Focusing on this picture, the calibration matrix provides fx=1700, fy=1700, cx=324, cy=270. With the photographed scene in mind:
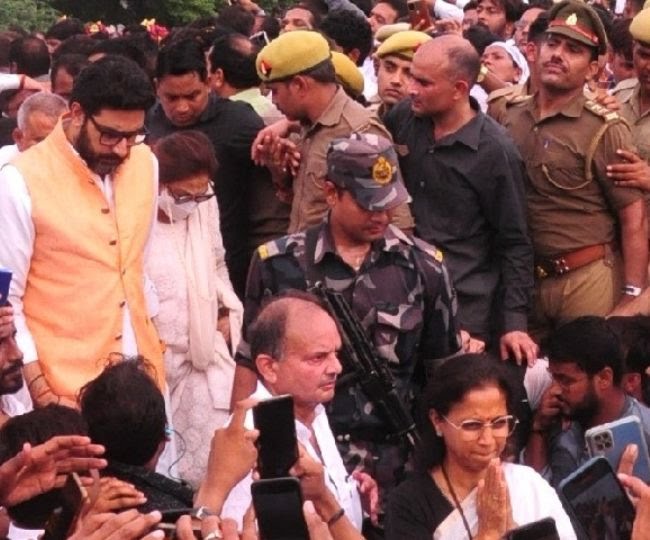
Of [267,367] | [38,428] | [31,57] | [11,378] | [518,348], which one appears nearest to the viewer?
[38,428]

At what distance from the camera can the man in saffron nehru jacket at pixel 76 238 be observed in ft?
19.3

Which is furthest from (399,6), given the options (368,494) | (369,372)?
(368,494)

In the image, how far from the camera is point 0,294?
5.27m

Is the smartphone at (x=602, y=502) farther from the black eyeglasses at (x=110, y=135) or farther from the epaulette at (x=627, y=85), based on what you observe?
the epaulette at (x=627, y=85)

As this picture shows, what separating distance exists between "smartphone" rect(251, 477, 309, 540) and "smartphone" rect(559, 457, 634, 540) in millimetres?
1379

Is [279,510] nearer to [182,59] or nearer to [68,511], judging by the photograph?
[68,511]

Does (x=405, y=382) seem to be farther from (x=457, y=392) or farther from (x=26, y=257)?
(x=26, y=257)

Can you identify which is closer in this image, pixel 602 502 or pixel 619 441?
pixel 602 502

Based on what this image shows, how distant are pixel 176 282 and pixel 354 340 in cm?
144

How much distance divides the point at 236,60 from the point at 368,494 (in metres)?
4.05

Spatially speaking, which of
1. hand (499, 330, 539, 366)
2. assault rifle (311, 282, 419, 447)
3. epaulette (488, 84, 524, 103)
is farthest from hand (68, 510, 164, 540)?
epaulette (488, 84, 524, 103)

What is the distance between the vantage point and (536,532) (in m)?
3.51

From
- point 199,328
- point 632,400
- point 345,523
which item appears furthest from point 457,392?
point 199,328

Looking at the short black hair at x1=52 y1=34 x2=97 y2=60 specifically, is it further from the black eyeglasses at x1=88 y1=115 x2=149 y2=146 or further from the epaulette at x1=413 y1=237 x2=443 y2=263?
the epaulette at x1=413 y1=237 x2=443 y2=263
